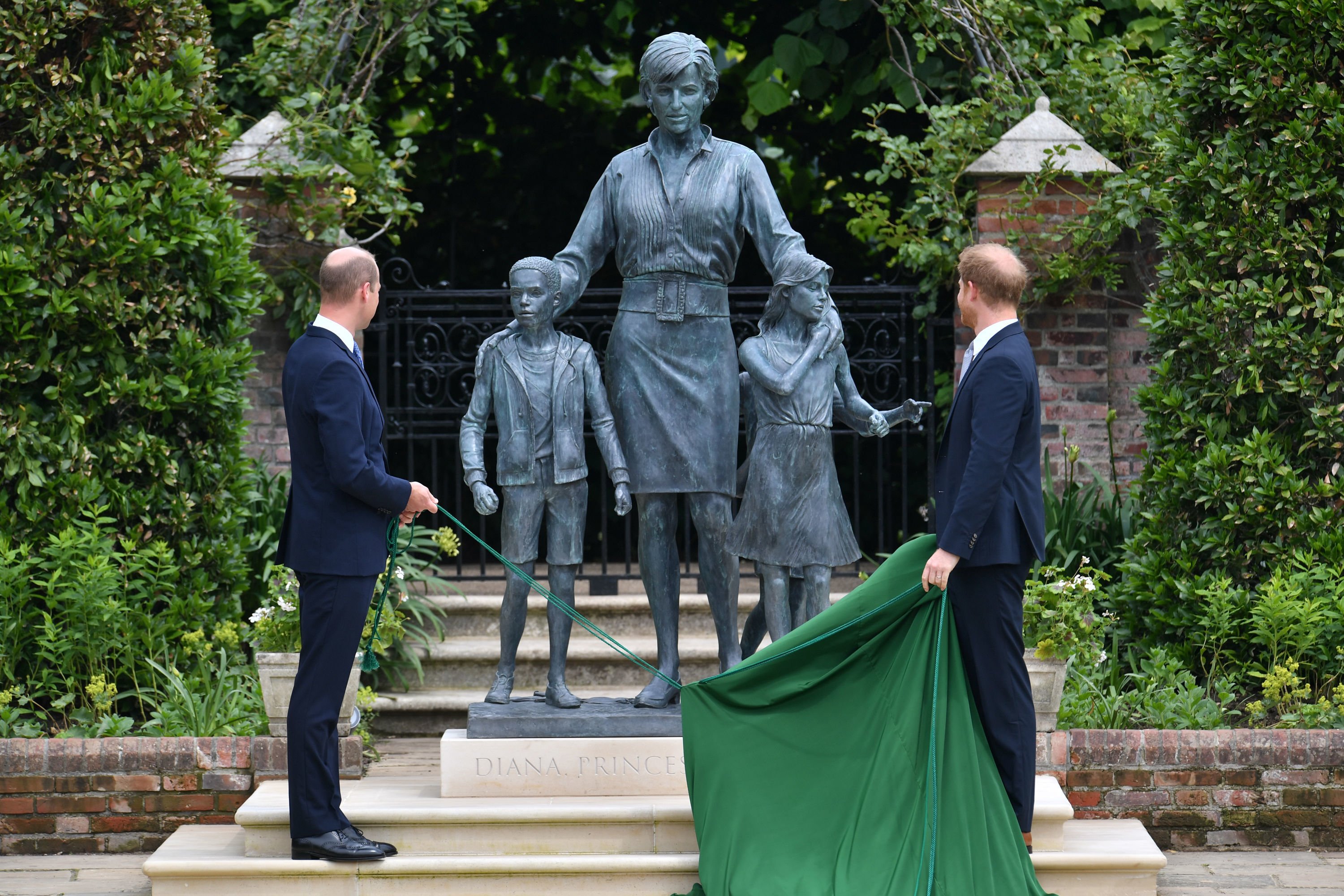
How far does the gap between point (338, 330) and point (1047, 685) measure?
9.14 ft

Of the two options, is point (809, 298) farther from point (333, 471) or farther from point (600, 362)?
point (600, 362)

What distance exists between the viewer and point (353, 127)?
25.2 feet

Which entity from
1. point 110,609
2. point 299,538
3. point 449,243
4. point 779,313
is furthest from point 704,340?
point 449,243

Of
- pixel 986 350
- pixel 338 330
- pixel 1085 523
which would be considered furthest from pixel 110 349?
pixel 1085 523

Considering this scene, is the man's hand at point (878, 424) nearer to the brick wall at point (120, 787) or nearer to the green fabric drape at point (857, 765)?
the green fabric drape at point (857, 765)

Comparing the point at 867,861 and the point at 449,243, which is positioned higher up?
the point at 449,243

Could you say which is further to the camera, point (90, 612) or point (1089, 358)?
point (1089, 358)

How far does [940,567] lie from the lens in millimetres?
4066

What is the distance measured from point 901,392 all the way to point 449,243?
3.55 m

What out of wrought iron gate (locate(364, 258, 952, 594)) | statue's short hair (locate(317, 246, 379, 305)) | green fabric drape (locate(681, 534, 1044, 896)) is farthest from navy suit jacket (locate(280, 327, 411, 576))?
wrought iron gate (locate(364, 258, 952, 594))

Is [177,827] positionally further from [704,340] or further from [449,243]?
[449,243]

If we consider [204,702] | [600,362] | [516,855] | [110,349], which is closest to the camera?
[516,855]

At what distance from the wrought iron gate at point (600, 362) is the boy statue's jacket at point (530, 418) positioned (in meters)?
1.32

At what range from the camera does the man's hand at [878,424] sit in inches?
196
